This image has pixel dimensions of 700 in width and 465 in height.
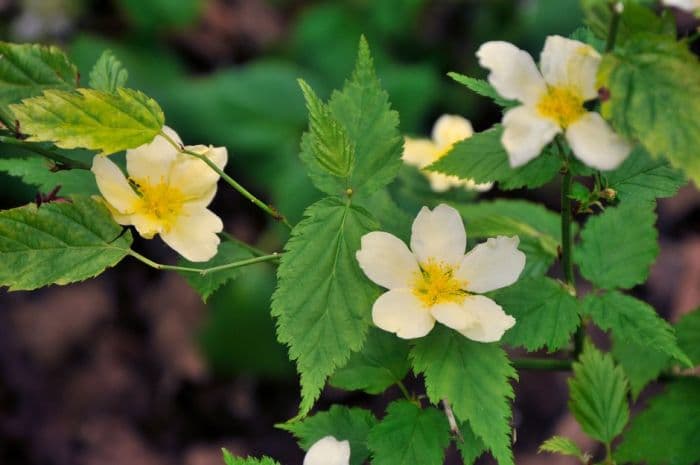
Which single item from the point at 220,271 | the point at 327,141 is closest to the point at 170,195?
the point at 220,271

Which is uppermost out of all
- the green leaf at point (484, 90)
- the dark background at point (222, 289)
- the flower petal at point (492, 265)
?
the green leaf at point (484, 90)

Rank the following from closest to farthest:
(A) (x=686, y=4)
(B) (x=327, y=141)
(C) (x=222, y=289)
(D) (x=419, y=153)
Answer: (A) (x=686, y=4), (B) (x=327, y=141), (D) (x=419, y=153), (C) (x=222, y=289)

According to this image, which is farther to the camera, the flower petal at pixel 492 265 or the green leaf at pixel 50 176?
the green leaf at pixel 50 176

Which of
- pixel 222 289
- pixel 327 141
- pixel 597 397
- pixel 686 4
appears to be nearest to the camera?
pixel 686 4

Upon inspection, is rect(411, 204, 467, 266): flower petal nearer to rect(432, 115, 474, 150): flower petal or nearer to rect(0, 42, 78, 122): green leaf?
rect(0, 42, 78, 122): green leaf

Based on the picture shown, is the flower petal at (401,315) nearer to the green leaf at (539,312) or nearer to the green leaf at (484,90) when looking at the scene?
the green leaf at (539,312)

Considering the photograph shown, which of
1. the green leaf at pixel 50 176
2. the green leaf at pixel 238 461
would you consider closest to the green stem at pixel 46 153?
the green leaf at pixel 50 176

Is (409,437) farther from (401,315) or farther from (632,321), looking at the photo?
(632,321)
